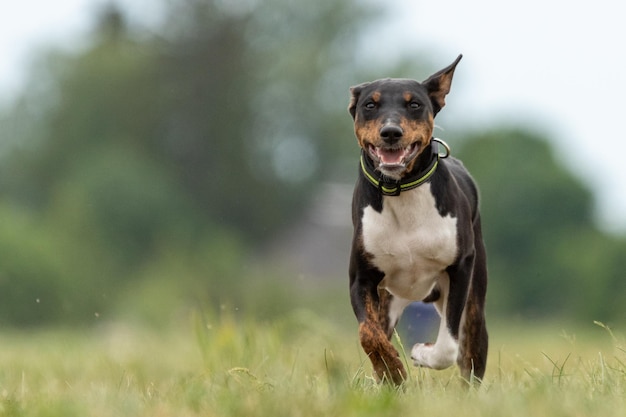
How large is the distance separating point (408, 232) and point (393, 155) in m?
0.48

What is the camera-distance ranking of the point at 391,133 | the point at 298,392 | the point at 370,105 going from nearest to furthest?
1. the point at 298,392
2. the point at 391,133
3. the point at 370,105

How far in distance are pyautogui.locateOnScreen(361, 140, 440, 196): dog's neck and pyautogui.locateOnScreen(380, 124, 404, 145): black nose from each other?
32 centimetres

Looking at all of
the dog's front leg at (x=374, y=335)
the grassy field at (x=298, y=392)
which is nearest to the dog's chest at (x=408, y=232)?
the dog's front leg at (x=374, y=335)

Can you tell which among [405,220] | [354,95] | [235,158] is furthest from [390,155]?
[235,158]

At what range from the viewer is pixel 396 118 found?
24.2 feet

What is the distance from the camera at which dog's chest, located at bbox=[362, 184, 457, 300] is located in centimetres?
767

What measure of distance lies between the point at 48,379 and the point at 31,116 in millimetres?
47557

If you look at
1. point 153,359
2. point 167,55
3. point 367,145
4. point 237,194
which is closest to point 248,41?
point 167,55

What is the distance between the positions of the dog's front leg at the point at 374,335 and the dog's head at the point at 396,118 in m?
0.64

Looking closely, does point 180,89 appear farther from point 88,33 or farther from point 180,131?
point 88,33

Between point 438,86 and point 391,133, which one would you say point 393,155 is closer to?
point 391,133

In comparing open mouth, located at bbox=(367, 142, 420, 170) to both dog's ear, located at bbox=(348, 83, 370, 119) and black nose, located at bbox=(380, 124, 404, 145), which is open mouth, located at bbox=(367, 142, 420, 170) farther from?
dog's ear, located at bbox=(348, 83, 370, 119)

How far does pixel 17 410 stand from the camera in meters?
6.57

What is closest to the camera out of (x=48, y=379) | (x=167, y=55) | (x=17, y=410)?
(x=17, y=410)
